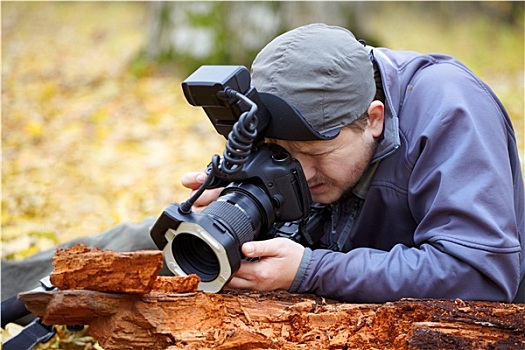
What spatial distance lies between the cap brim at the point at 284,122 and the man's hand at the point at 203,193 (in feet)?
0.89

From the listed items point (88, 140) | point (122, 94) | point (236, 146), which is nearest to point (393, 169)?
point (236, 146)

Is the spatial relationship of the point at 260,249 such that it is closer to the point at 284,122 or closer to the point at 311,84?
the point at 284,122

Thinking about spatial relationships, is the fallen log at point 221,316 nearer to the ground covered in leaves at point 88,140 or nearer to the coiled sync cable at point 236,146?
the coiled sync cable at point 236,146

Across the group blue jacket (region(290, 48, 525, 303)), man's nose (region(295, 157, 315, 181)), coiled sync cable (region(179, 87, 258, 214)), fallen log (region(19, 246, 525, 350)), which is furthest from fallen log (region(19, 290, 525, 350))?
man's nose (region(295, 157, 315, 181))

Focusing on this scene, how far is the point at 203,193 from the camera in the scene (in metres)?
1.96

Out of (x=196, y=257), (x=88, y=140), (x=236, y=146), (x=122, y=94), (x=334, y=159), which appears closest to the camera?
(x=236, y=146)

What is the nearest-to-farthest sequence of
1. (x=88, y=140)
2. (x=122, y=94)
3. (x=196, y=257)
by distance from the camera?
(x=196, y=257) → (x=88, y=140) → (x=122, y=94)

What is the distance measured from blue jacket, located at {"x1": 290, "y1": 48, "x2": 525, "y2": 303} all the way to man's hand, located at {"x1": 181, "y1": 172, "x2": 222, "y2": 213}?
33cm

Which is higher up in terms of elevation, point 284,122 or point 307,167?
point 284,122

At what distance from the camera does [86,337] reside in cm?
239

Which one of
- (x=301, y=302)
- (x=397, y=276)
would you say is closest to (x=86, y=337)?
(x=301, y=302)

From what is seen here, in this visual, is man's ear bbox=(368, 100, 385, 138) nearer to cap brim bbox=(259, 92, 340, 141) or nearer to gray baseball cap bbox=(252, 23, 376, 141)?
gray baseball cap bbox=(252, 23, 376, 141)

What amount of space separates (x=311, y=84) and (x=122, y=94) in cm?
461

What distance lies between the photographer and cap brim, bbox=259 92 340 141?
1774 mm
